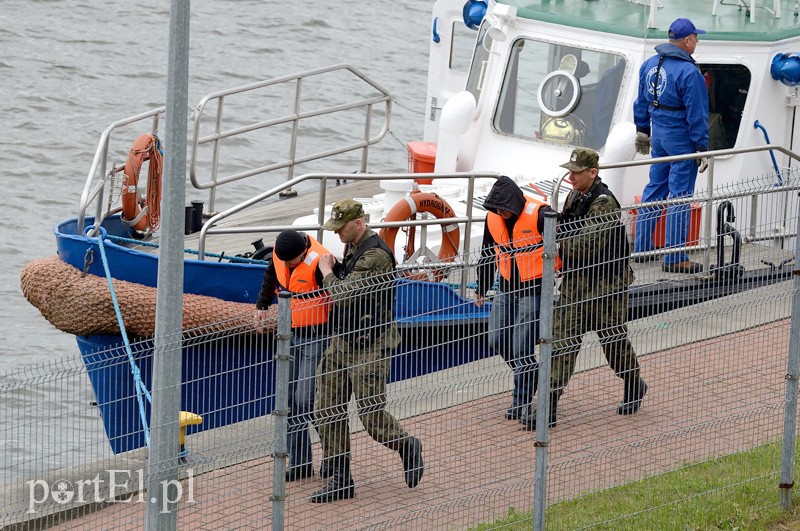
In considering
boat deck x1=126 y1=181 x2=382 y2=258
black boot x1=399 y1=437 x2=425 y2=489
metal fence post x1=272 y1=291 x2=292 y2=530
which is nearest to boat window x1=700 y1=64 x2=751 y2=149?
boat deck x1=126 y1=181 x2=382 y2=258

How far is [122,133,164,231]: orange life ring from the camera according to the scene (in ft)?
33.3

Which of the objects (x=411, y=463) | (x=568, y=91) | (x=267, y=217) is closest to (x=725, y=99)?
(x=568, y=91)

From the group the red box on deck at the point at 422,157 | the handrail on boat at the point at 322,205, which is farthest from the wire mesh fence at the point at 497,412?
the red box on deck at the point at 422,157

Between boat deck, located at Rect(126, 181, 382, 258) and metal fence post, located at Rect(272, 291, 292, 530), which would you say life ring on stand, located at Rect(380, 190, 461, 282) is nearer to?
boat deck, located at Rect(126, 181, 382, 258)

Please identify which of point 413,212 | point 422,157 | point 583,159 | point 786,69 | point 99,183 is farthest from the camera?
point 422,157

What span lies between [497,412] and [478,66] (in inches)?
240

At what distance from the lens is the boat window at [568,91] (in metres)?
11.4

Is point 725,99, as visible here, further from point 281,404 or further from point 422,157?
point 281,404

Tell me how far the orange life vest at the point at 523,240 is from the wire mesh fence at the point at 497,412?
74 millimetres

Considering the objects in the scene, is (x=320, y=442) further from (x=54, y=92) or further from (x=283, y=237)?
(x=54, y=92)

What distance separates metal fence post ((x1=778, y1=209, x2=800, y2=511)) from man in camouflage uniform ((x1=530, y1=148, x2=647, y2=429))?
804 millimetres

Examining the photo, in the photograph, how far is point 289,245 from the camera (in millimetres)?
7430

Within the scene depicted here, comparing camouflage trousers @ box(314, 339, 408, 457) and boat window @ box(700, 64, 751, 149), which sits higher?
boat window @ box(700, 64, 751, 149)

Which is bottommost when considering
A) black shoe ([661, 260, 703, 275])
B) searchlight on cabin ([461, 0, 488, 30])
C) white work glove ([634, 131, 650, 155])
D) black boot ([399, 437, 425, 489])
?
black boot ([399, 437, 425, 489])
